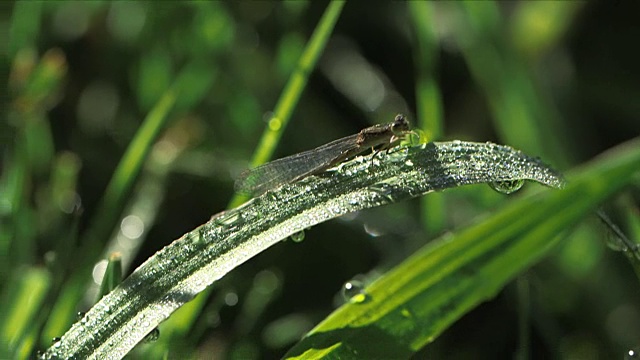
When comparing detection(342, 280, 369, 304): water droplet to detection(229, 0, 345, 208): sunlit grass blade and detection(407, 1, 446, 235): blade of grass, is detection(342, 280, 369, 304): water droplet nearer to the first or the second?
detection(229, 0, 345, 208): sunlit grass blade

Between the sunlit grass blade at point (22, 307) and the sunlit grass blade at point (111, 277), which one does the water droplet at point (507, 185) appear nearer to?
the sunlit grass blade at point (111, 277)

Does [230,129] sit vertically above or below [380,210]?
above

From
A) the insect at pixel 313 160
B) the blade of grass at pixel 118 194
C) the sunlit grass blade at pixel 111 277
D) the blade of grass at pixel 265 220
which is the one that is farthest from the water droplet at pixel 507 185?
the blade of grass at pixel 118 194

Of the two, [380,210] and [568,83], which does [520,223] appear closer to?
[380,210]

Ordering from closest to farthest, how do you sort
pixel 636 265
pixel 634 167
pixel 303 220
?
pixel 303 220, pixel 636 265, pixel 634 167

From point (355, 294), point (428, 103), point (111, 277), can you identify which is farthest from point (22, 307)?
point (428, 103)

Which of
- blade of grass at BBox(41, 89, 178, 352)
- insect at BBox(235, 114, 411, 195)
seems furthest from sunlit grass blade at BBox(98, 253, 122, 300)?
blade of grass at BBox(41, 89, 178, 352)

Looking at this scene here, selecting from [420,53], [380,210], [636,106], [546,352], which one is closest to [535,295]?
[546,352]
